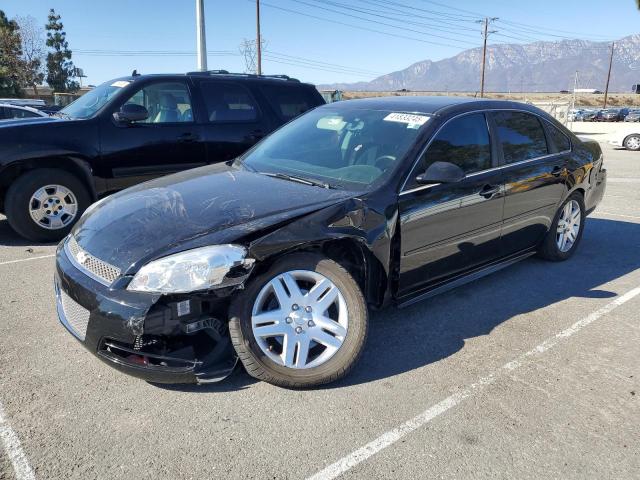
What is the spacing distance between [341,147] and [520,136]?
5.46 ft

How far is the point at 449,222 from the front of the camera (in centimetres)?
369

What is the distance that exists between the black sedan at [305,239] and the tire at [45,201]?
233 centimetres

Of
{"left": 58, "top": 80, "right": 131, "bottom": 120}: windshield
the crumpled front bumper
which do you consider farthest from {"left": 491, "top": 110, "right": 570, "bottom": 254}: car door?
{"left": 58, "top": 80, "right": 131, "bottom": 120}: windshield

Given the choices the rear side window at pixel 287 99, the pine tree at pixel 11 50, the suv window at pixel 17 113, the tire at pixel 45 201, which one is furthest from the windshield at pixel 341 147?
the pine tree at pixel 11 50

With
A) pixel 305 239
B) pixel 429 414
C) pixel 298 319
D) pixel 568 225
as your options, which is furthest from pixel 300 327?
pixel 568 225

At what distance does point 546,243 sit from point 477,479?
329 centimetres

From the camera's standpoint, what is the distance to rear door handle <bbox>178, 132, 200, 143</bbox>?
6.17 meters

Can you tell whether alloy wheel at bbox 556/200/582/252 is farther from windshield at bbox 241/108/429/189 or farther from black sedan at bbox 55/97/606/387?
windshield at bbox 241/108/429/189

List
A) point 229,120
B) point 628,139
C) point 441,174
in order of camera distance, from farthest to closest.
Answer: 1. point 628,139
2. point 229,120
3. point 441,174

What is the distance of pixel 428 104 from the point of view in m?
4.06

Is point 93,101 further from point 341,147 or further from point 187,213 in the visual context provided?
point 187,213

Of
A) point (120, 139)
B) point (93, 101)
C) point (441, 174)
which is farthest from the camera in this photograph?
point (93, 101)

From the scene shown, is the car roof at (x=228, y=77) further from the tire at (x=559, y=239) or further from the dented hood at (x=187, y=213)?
the tire at (x=559, y=239)

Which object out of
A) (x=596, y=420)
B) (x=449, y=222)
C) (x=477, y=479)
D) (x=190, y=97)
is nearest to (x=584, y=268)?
(x=449, y=222)
